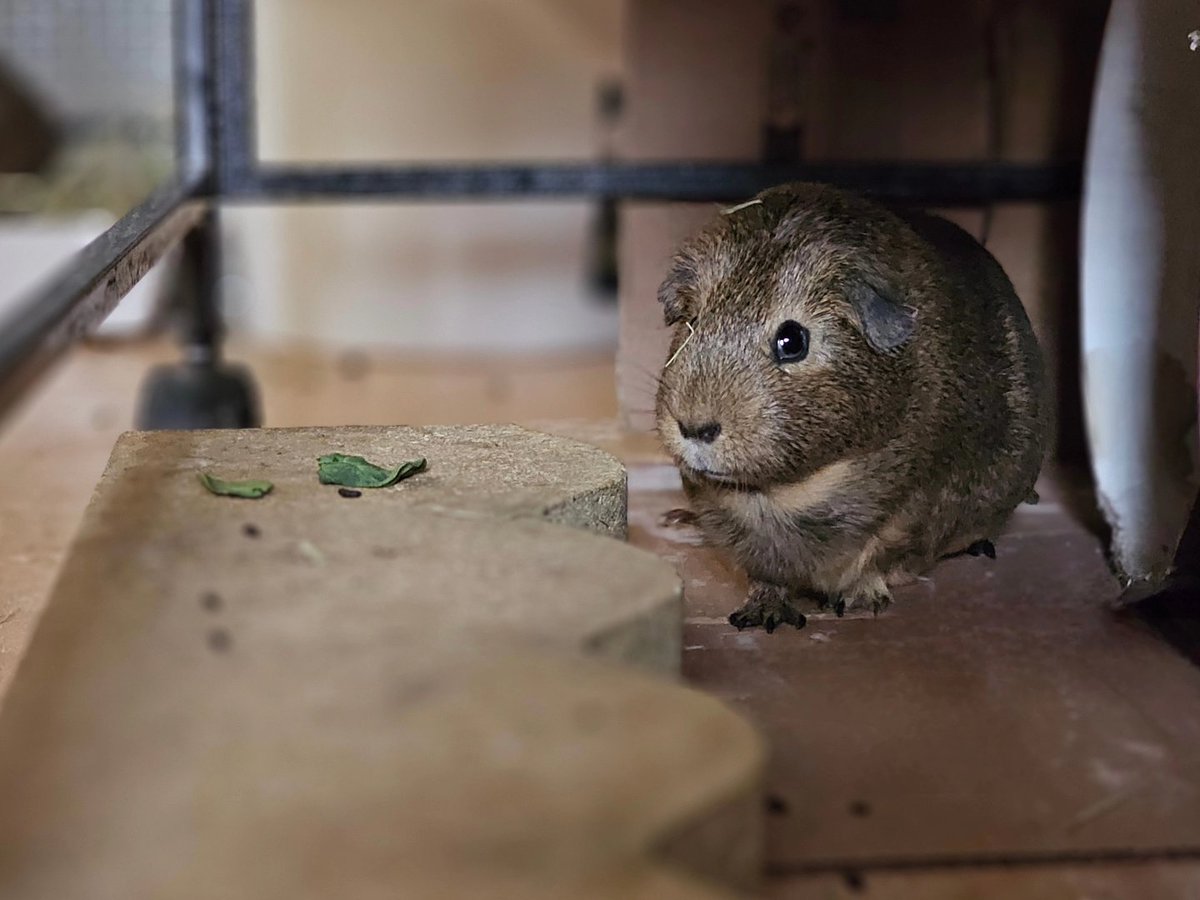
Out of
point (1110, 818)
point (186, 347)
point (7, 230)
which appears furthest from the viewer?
point (7, 230)

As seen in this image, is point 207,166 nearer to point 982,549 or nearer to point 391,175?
point 391,175

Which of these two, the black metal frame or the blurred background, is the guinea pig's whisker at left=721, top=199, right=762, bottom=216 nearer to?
the black metal frame

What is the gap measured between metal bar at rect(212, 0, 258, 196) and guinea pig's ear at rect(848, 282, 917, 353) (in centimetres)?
185

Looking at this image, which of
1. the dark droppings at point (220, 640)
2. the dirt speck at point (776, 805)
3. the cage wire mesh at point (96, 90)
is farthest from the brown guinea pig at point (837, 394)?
the cage wire mesh at point (96, 90)

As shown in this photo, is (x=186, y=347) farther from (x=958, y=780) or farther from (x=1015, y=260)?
(x=958, y=780)

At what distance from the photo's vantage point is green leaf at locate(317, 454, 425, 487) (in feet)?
4.96

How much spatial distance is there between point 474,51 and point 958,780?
4.25 m

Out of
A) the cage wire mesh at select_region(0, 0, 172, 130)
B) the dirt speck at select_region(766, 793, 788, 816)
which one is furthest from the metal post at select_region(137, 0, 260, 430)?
the cage wire mesh at select_region(0, 0, 172, 130)

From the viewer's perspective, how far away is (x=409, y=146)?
5.08 m

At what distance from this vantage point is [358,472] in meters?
1.53

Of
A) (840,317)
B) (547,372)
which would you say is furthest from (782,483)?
(547,372)

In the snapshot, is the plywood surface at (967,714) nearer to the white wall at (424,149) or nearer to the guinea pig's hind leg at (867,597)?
the guinea pig's hind leg at (867,597)

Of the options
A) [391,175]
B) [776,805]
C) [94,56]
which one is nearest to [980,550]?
[776,805]

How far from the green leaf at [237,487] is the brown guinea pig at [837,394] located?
43cm
